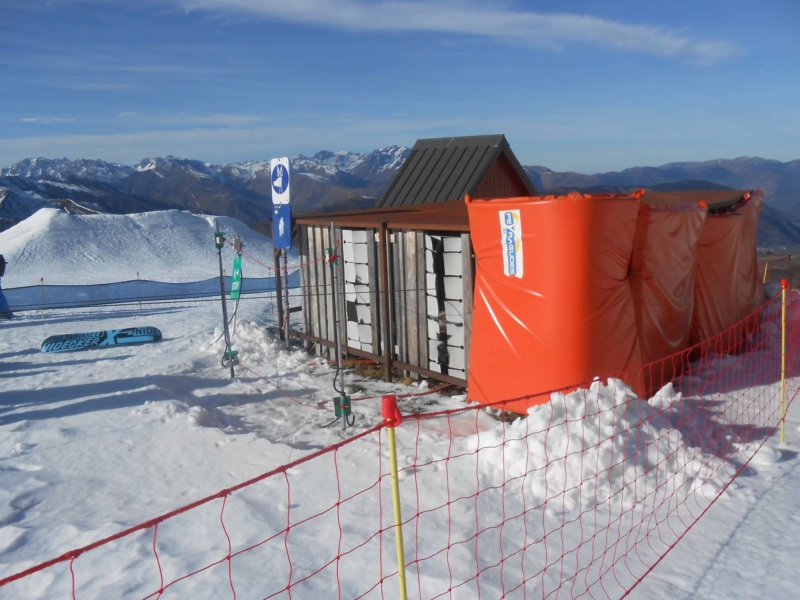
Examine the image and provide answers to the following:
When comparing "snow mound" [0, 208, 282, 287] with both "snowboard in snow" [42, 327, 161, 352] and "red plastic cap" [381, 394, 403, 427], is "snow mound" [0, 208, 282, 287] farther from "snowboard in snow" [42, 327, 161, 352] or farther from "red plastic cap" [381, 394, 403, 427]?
"red plastic cap" [381, 394, 403, 427]

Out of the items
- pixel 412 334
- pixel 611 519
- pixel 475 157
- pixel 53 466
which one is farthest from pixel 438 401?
pixel 475 157

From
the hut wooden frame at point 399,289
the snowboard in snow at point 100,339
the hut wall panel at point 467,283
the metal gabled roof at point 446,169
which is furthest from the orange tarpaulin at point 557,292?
the snowboard in snow at point 100,339

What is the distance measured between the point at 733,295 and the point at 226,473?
23.8 ft

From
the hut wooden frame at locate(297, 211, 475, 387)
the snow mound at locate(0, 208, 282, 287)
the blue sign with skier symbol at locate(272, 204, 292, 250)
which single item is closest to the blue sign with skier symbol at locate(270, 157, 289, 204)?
the blue sign with skier symbol at locate(272, 204, 292, 250)

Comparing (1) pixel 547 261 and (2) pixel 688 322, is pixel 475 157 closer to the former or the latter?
(2) pixel 688 322

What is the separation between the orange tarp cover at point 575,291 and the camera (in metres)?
6.24

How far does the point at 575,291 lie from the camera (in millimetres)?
6242

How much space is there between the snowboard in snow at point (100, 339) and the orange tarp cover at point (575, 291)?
777 centimetres

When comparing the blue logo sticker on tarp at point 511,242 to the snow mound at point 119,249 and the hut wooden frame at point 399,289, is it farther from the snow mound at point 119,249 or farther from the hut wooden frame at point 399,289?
the snow mound at point 119,249

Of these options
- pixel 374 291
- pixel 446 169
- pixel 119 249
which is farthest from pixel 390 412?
pixel 119 249

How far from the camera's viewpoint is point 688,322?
313 inches

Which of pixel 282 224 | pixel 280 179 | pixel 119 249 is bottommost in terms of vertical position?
pixel 119 249

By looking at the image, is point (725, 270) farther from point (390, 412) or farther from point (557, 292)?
point (390, 412)

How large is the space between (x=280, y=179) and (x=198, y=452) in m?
3.71
